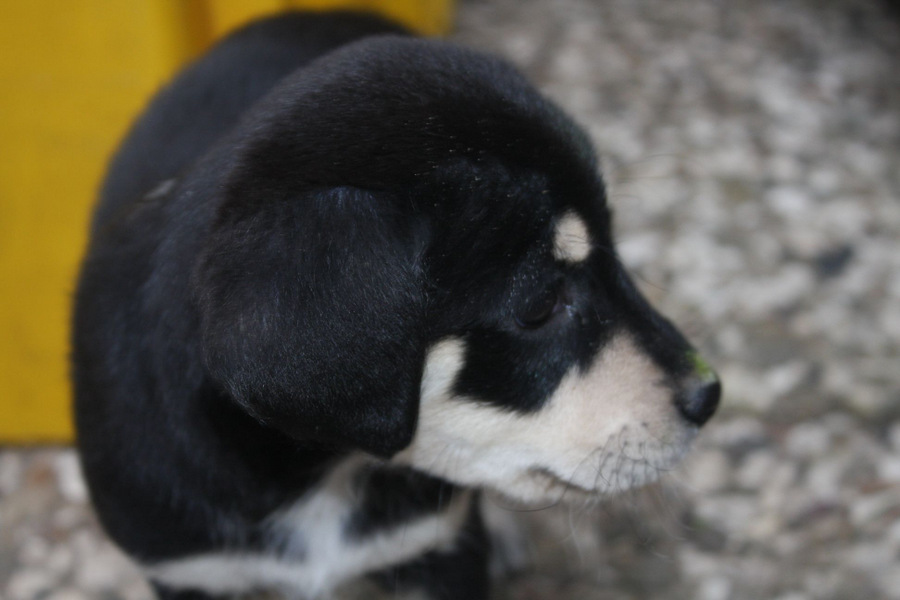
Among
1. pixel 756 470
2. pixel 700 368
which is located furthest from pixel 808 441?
pixel 700 368

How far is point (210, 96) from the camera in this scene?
2482 millimetres

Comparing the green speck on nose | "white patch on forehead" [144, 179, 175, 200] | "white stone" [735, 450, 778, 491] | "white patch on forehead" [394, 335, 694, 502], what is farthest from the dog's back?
"white stone" [735, 450, 778, 491]

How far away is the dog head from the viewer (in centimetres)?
144

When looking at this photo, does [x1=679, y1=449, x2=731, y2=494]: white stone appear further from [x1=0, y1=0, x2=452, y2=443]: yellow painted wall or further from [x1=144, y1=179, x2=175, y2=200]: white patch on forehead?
[x1=0, y1=0, x2=452, y2=443]: yellow painted wall

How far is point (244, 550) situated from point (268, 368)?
72 cm

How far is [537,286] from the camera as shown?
5.50 feet

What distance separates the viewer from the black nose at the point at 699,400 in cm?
183

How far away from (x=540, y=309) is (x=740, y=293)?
6.44 ft

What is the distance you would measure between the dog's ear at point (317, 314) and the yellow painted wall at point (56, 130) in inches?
53.2

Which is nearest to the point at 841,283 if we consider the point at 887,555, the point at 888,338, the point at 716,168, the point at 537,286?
the point at 888,338

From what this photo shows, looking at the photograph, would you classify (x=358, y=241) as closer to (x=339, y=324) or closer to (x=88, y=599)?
(x=339, y=324)

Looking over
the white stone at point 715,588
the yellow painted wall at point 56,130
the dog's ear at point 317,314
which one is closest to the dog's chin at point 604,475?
the dog's ear at point 317,314

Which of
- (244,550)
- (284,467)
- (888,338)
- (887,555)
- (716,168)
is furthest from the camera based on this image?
(716,168)

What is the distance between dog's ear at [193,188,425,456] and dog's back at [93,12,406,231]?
0.85 metres
